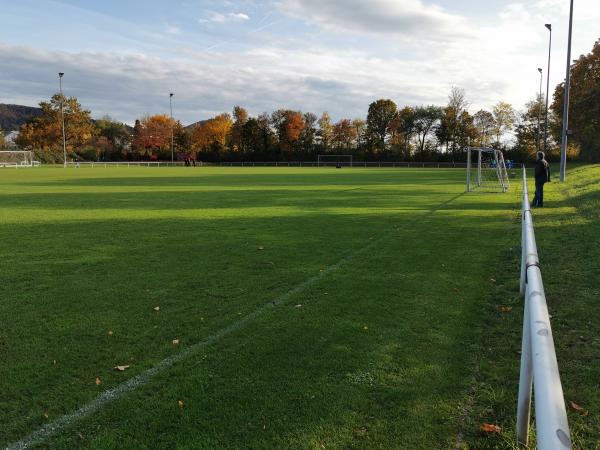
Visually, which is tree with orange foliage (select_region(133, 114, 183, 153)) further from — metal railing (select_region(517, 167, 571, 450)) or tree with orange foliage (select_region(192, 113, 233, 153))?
metal railing (select_region(517, 167, 571, 450))

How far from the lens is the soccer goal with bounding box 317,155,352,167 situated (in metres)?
91.9

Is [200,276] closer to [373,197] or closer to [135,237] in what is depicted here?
[135,237]

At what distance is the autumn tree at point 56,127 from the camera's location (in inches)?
3834

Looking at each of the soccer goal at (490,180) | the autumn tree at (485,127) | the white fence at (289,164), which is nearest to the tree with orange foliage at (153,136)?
the white fence at (289,164)

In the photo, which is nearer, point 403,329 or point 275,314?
point 403,329

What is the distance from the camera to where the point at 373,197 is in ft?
70.7

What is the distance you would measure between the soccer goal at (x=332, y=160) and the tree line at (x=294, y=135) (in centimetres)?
213

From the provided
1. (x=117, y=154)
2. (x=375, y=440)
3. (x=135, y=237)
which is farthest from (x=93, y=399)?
(x=117, y=154)

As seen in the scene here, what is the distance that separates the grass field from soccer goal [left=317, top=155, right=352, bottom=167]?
268 ft

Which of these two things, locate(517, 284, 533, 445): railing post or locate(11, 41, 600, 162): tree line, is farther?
locate(11, 41, 600, 162): tree line

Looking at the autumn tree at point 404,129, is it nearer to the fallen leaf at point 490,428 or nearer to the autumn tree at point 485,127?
the autumn tree at point 485,127

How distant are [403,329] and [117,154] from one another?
112363mm

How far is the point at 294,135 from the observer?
100 m

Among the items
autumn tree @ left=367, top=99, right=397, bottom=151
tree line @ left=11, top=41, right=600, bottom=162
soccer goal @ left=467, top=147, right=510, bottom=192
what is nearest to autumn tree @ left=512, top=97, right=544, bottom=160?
tree line @ left=11, top=41, right=600, bottom=162
